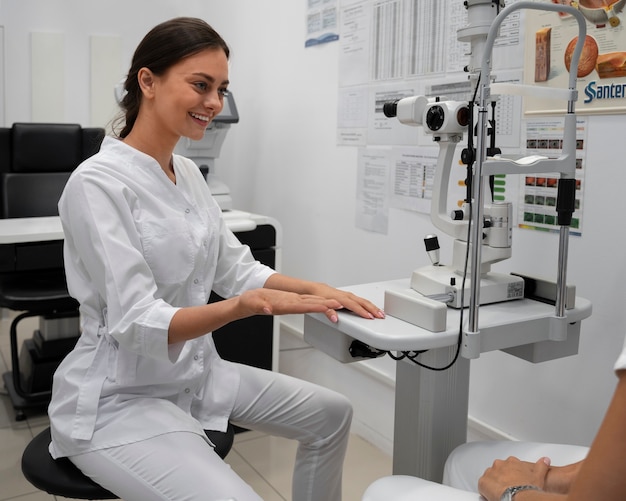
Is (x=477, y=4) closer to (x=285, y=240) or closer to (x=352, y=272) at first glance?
(x=352, y=272)

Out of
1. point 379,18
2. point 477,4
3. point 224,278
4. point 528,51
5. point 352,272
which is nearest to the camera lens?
point 477,4

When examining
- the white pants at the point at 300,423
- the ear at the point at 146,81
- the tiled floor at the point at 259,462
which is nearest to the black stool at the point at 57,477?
the white pants at the point at 300,423

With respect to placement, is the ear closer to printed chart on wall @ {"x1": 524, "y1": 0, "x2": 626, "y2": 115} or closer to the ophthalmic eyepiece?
the ophthalmic eyepiece

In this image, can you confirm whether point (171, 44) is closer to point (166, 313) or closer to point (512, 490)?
point (166, 313)

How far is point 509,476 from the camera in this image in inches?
42.9

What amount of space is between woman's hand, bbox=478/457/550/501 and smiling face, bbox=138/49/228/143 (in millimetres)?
971

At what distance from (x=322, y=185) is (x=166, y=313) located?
5.71 feet

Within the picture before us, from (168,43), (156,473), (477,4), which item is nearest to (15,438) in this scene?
(156,473)

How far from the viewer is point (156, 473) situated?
1.24 m

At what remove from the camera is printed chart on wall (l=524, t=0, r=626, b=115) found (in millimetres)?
1651

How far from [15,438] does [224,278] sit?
4.58 ft

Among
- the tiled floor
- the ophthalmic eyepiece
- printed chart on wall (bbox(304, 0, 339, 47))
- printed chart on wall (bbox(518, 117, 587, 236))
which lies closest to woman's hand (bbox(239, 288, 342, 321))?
the ophthalmic eyepiece

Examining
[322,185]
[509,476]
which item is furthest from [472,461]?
[322,185]

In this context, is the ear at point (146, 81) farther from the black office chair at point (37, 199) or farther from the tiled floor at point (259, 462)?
the tiled floor at point (259, 462)
